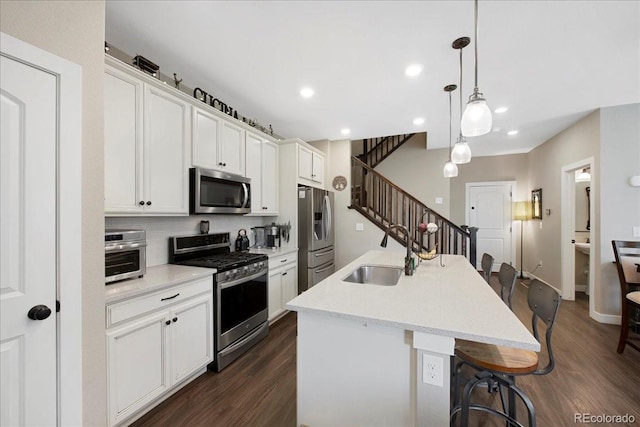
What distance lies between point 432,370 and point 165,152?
92.7 inches

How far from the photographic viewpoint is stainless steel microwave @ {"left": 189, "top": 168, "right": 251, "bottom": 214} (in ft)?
7.92

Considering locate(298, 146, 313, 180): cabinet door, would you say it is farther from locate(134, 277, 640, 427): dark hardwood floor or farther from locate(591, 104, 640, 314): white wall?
locate(591, 104, 640, 314): white wall

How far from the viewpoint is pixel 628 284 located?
8.98 feet

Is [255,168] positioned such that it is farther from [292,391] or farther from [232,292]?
[292,391]

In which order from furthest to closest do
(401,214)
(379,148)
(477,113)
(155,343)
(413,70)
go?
(379,148) < (401,214) < (413,70) < (155,343) < (477,113)

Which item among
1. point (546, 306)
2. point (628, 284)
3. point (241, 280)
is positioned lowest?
point (628, 284)

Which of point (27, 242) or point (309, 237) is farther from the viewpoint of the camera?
point (309, 237)

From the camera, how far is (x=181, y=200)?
234cm

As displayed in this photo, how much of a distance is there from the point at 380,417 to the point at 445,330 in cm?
57

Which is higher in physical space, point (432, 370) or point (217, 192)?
point (217, 192)

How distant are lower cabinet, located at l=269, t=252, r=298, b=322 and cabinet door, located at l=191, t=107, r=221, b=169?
1.27m

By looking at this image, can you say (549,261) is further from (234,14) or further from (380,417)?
(234,14)

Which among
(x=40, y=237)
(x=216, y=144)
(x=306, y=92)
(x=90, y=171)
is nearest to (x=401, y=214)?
(x=306, y=92)

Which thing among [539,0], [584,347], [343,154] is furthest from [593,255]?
[343,154]
